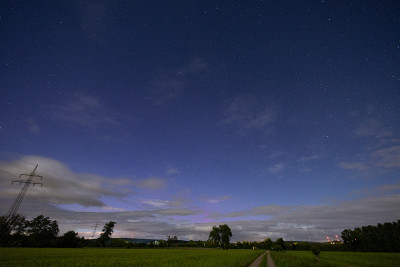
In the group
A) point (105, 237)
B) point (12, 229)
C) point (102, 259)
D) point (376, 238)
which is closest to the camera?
point (102, 259)

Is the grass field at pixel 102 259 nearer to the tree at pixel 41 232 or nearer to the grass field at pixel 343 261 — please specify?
the grass field at pixel 343 261

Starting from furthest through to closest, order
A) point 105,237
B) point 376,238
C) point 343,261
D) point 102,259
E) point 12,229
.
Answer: point 105,237 < point 376,238 < point 12,229 < point 343,261 < point 102,259

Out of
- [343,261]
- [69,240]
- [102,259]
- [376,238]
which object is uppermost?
[376,238]

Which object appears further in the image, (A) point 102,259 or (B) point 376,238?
(B) point 376,238

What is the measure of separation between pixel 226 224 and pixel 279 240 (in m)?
79.6

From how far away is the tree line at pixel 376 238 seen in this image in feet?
359

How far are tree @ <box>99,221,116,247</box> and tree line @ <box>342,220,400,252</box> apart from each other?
5695 inches

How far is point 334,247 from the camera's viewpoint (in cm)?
12950

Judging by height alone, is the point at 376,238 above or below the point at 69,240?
above

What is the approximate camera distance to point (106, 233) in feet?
433

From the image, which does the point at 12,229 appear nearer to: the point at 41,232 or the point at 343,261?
the point at 41,232

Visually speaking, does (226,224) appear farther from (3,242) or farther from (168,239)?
(3,242)

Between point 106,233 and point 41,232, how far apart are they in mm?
40587

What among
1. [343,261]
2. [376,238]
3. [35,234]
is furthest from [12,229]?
[376,238]
